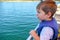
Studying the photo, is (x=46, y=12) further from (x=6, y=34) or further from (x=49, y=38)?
(x=6, y=34)

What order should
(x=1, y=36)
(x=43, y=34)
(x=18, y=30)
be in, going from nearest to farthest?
(x=43, y=34) < (x=1, y=36) < (x=18, y=30)

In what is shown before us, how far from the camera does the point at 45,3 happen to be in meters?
0.96

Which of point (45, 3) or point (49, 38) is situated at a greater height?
point (45, 3)

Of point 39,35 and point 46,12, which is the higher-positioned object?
point 46,12

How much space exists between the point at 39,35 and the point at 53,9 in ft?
0.59

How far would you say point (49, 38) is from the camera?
95 cm

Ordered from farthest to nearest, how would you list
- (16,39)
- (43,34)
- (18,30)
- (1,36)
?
(18,30) → (1,36) → (16,39) → (43,34)

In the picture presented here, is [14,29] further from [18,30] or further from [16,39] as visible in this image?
[16,39]

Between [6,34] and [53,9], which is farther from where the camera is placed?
[6,34]

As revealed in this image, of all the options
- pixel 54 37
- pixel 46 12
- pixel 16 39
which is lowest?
pixel 16 39

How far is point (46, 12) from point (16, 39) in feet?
9.79

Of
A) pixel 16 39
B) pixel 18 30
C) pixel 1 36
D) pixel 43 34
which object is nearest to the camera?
pixel 43 34

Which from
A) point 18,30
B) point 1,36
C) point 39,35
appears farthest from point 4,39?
point 39,35

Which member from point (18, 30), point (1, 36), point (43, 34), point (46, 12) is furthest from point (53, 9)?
point (18, 30)
